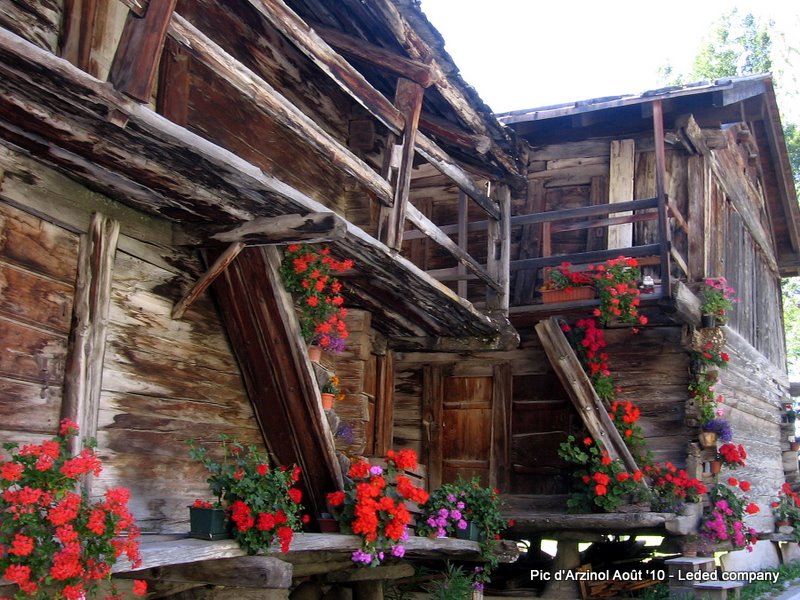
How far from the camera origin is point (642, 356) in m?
8.82

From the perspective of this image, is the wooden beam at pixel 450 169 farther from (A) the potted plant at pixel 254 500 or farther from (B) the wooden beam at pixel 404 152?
(A) the potted plant at pixel 254 500

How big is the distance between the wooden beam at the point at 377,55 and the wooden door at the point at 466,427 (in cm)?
438

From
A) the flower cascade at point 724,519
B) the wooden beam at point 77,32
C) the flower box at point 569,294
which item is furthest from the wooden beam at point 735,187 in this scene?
the wooden beam at point 77,32

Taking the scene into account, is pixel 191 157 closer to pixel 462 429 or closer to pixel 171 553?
pixel 171 553

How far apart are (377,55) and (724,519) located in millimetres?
5607

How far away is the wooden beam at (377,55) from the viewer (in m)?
5.75

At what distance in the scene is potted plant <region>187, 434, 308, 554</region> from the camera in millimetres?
4504

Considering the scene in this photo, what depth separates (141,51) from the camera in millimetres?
3566

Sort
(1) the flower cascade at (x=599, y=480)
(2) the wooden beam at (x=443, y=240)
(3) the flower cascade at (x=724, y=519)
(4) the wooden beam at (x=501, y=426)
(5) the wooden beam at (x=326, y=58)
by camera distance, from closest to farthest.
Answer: (5) the wooden beam at (x=326, y=58) → (2) the wooden beam at (x=443, y=240) → (1) the flower cascade at (x=599, y=480) → (3) the flower cascade at (x=724, y=519) → (4) the wooden beam at (x=501, y=426)

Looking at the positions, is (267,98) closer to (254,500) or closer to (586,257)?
(254,500)

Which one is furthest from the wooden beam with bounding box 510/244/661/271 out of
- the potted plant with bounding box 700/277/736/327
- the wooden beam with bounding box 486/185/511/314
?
the wooden beam with bounding box 486/185/511/314

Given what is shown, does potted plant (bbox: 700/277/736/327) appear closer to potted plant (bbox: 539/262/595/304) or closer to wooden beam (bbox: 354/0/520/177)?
potted plant (bbox: 539/262/595/304)

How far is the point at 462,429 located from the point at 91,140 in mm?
6292

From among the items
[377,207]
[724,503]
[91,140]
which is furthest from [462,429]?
[91,140]
